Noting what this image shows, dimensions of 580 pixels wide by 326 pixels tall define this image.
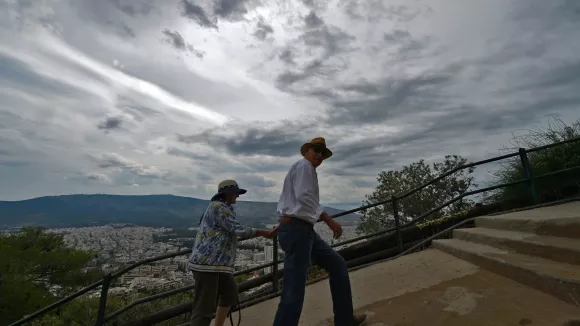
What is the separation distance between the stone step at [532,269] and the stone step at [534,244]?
0.06 metres

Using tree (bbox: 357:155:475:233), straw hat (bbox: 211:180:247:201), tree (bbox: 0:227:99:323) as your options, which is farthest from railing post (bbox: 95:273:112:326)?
tree (bbox: 0:227:99:323)

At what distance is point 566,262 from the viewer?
2.75 m

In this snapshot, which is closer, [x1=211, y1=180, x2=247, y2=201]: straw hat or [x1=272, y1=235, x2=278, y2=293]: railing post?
[x1=211, y1=180, x2=247, y2=201]: straw hat

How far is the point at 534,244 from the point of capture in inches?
122

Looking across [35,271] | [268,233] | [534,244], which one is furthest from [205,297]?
[35,271]

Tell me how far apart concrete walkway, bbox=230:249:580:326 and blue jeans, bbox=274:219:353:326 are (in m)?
0.42

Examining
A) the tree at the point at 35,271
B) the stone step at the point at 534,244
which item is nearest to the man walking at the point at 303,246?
the stone step at the point at 534,244

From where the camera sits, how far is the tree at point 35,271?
13.9 m

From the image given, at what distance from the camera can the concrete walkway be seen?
7.65 ft

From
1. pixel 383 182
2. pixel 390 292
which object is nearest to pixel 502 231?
pixel 390 292

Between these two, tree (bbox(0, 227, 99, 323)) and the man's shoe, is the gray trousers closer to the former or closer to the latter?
the man's shoe

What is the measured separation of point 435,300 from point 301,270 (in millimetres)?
1397

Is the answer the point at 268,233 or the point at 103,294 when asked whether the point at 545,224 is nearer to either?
the point at 268,233

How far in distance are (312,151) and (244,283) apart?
118 inches
